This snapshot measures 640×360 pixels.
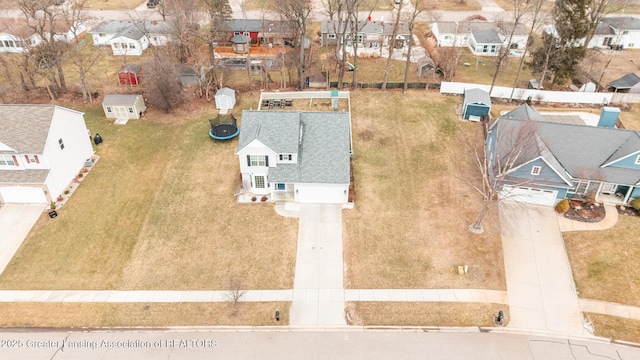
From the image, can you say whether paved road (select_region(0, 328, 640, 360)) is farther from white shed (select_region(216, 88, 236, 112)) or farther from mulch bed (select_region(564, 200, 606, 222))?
white shed (select_region(216, 88, 236, 112))

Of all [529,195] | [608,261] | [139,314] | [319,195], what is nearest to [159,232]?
[139,314]

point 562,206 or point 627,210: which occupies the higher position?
point 562,206

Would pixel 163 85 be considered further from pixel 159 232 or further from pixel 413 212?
pixel 413 212

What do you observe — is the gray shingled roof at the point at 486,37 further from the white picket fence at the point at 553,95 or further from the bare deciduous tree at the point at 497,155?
the bare deciduous tree at the point at 497,155

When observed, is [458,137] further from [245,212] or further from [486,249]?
[245,212]

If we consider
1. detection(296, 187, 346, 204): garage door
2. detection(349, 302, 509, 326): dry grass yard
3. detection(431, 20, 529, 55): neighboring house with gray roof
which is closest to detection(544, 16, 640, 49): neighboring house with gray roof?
detection(431, 20, 529, 55): neighboring house with gray roof

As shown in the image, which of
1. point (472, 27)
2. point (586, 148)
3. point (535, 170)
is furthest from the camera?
point (472, 27)

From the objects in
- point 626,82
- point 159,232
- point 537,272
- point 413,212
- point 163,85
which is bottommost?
point 159,232

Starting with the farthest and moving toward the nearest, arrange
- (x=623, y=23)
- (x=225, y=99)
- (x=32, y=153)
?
1. (x=623, y=23)
2. (x=225, y=99)
3. (x=32, y=153)
